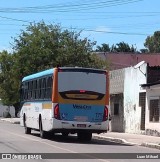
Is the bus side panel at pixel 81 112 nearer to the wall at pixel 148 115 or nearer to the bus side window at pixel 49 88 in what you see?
the bus side window at pixel 49 88

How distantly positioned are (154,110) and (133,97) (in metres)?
3.03

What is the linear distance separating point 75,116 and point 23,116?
8.17m

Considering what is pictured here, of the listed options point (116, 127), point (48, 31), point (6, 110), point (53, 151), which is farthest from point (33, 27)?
point (6, 110)

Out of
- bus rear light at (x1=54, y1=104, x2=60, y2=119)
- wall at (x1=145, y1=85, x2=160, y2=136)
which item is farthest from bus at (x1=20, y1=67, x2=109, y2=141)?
wall at (x1=145, y1=85, x2=160, y2=136)

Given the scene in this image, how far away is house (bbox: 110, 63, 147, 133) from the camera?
31406 mm

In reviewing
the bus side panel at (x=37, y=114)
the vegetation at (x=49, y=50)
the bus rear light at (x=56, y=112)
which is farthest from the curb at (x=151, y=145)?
the vegetation at (x=49, y=50)

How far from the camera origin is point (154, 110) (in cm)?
2970

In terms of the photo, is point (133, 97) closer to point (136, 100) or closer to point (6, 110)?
point (136, 100)

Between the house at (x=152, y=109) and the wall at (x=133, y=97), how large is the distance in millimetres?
1165

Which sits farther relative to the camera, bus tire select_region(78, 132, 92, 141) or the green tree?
the green tree

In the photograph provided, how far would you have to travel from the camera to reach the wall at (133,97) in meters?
31.5

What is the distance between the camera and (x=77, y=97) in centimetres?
2305

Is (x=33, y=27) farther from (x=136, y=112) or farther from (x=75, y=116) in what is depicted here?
(x=75, y=116)

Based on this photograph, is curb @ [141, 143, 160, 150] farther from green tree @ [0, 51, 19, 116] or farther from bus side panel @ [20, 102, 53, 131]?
green tree @ [0, 51, 19, 116]
